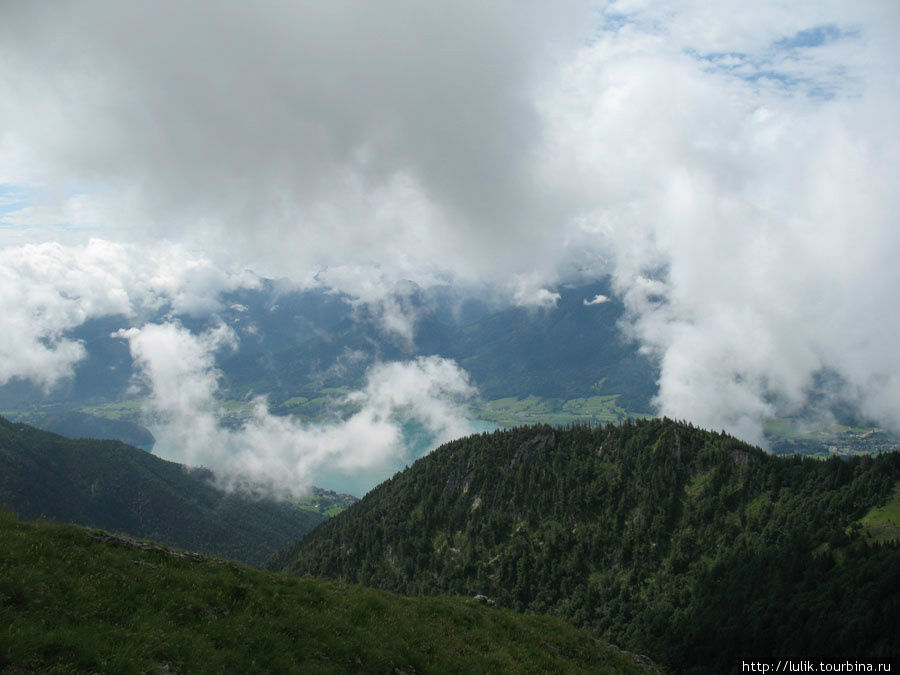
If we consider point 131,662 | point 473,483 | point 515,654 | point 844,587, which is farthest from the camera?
point 473,483

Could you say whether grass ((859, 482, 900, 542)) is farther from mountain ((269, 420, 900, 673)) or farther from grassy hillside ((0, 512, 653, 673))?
grassy hillside ((0, 512, 653, 673))

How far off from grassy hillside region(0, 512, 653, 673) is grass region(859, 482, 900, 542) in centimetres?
7548

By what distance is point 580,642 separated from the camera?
33.6 m

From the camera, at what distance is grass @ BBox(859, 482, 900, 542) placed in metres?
79.2

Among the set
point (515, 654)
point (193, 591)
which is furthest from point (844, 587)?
point (193, 591)

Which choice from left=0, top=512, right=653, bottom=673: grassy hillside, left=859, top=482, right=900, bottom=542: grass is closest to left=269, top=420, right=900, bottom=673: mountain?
left=859, top=482, right=900, bottom=542: grass

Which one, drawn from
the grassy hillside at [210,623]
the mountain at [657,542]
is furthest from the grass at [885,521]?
the grassy hillside at [210,623]

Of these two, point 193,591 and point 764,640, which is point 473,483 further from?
A: point 193,591

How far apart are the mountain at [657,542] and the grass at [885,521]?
557mm

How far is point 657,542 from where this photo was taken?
109938 mm

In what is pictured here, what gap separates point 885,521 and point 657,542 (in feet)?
136

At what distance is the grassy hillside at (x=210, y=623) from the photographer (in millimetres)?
16078

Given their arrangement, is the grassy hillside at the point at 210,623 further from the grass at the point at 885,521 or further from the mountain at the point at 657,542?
the grass at the point at 885,521

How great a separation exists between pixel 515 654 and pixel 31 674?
22530mm
